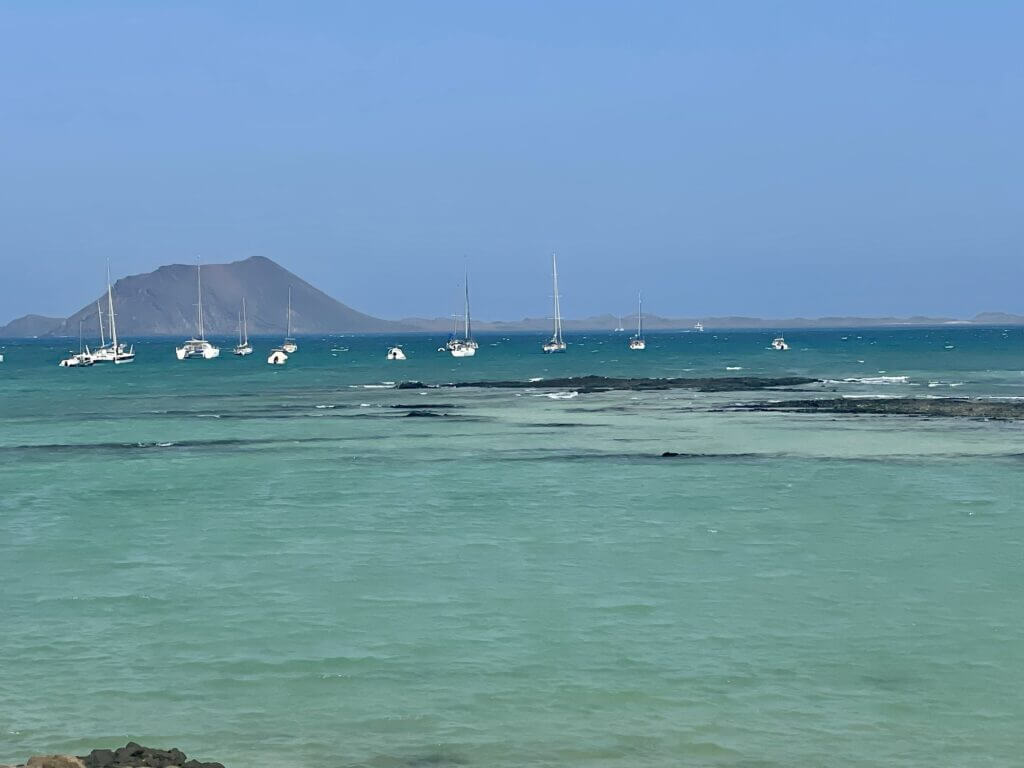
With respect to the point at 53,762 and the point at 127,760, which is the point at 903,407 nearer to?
the point at 127,760

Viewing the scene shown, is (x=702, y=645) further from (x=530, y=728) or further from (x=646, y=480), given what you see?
(x=646, y=480)

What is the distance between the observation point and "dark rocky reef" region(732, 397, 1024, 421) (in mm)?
65188

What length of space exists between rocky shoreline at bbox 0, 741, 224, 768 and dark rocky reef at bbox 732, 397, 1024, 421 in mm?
54359

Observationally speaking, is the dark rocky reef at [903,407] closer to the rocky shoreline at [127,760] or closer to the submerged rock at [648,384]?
the submerged rock at [648,384]

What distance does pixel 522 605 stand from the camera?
22328 mm

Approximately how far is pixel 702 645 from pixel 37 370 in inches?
5731

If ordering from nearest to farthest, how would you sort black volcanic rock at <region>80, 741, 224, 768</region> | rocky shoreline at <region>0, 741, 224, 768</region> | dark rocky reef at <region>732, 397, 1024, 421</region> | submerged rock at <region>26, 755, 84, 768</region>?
submerged rock at <region>26, 755, 84, 768</region>
rocky shoreline at <region>0, 741, 224, 768</region>
black volcanic rock at <region>80, 741, 224, 768</region>
dark rocky reef at <region>732, 397, 1024, 421</region>

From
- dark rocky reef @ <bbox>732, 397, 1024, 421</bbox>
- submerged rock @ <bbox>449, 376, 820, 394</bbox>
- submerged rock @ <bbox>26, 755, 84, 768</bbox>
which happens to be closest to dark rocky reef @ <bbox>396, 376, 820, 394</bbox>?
submerged rock @ <bbox>449, 376, 820, 394</bbox>

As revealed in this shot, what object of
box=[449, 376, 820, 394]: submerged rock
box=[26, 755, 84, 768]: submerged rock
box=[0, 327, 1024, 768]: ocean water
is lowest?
box=[0, 327, 1024, 768]: ocean water

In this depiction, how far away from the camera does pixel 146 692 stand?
17.6m

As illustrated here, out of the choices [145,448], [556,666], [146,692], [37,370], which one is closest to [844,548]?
[556,666]

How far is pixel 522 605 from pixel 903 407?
5095 centimetres

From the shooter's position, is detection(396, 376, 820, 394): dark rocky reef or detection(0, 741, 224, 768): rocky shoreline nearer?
detection(0, 741, 224, 768): rocky shoreline

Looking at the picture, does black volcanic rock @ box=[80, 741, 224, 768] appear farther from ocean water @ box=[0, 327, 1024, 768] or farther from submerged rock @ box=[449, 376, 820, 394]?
submerged rock @ box=[449, 376, 820, 394]
